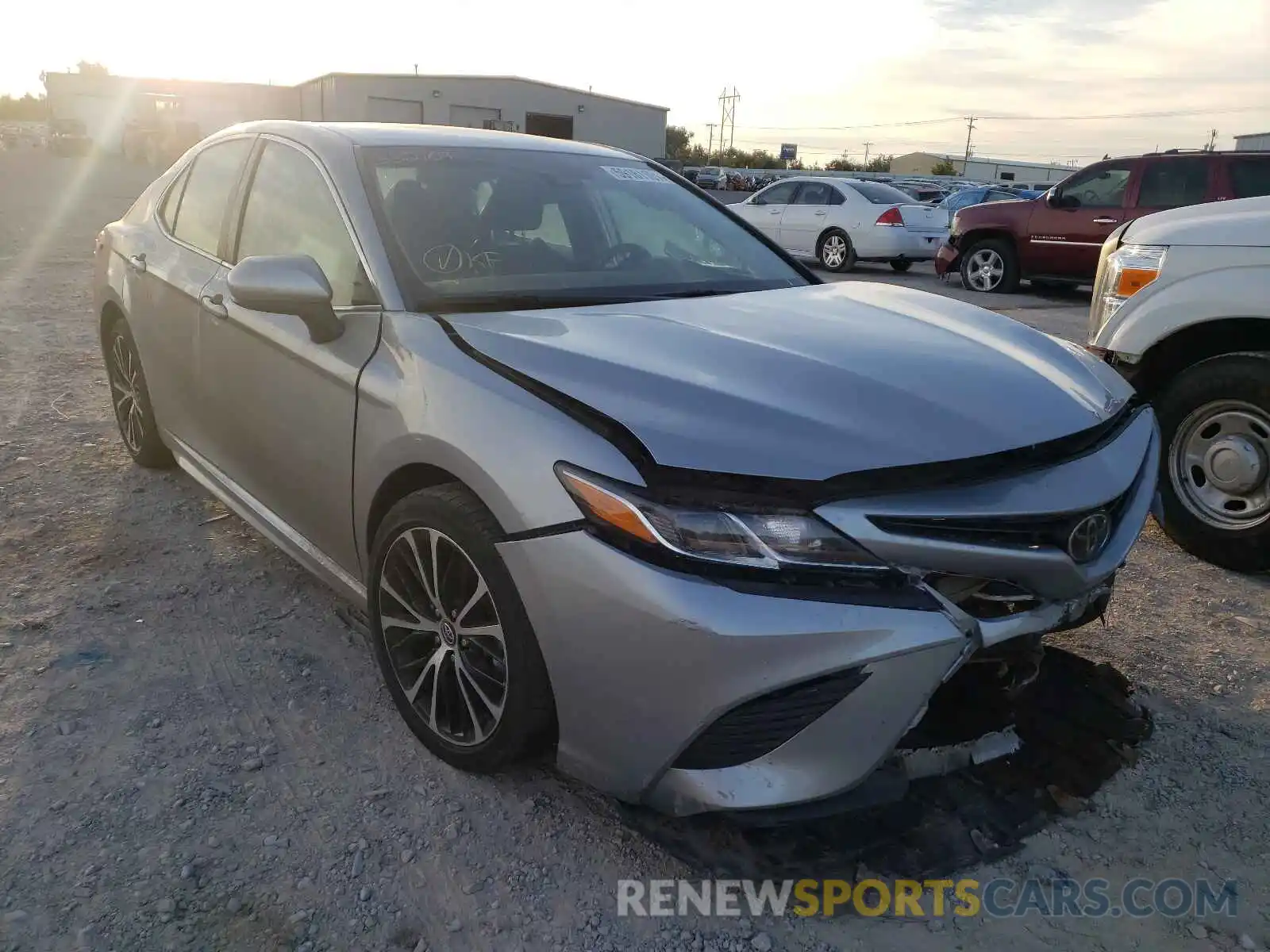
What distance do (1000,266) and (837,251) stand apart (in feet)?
9.75

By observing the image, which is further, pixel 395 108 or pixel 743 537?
pixel 395 108

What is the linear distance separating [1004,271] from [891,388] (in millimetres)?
11043

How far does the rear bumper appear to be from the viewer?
41.3 ft

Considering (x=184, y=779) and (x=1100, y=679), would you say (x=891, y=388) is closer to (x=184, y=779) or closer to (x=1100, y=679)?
(x=1100, y=679)

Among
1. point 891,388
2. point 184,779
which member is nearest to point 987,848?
point 891,388

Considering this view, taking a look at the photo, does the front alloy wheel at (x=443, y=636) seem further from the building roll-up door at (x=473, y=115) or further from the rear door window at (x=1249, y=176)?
the building roll-up door at (x=473, y=115)

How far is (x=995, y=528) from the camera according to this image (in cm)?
191

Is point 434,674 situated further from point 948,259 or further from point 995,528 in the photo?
point 948,259

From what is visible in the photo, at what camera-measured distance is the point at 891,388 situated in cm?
215

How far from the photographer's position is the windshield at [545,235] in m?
2.74

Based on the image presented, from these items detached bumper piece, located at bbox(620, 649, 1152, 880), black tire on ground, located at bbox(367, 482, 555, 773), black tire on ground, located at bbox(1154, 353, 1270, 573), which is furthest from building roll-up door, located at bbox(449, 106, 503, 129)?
detached bumper piece, located at bbox(620, 649, 1152, 880)

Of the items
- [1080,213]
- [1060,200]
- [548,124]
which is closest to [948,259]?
[1060,200]

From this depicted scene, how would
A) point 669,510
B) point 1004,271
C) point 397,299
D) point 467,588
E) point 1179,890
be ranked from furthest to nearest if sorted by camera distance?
point 1004,271 < point 397,299 < point 467,588 < point 1179,890 < point 669,510

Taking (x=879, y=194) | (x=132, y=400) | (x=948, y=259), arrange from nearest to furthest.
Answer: (x=132, y=400) < (x=948, y=259) < (x=879, y=194)
